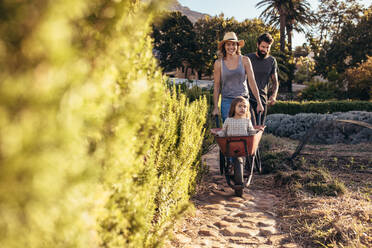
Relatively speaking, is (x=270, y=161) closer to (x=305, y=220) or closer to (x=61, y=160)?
(x=305, y=220)

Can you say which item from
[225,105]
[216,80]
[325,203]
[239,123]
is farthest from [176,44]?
[325,203]

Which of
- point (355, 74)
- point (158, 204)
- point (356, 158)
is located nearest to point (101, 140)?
point (158, 204)

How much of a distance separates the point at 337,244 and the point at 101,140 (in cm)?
262

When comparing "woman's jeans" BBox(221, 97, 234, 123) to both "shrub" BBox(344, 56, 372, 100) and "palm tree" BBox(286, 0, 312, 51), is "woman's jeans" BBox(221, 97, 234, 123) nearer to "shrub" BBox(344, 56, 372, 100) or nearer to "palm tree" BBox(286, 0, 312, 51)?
"shrub" BBox(344, 56, 372, 100)

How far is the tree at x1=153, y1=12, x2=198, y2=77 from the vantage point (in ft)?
135

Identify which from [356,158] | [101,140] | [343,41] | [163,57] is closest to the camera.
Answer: [101,140]

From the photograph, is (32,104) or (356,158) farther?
(356,158)

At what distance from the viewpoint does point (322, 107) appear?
15.1 m

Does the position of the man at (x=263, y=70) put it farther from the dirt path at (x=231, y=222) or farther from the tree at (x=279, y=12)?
the tree at (x=279, y=12)

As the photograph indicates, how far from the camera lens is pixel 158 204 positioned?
2.79 m

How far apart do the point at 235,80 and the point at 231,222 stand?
2249mm

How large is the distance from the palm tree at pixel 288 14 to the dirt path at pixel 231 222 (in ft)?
109

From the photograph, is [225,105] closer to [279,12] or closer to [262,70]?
[262,70]

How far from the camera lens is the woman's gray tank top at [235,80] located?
4867 mm
